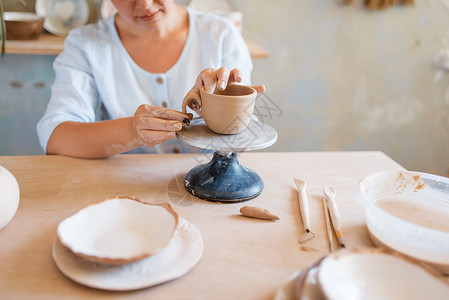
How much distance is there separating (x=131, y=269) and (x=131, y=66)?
0.94 meters

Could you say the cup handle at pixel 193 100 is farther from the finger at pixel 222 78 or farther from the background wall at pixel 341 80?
the background wall at pixel 341 80

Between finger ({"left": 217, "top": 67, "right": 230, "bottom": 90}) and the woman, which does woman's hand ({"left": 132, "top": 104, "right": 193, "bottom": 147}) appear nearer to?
finger ({"left": 217, "top": 67, "right": 230, "bottom": 90})

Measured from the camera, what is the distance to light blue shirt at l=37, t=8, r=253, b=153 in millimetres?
1394

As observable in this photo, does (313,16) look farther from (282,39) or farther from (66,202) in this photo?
(66,202)

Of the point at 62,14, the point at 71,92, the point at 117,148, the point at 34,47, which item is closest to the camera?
the point at 117,148

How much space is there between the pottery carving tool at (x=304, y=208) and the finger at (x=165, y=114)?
33cm

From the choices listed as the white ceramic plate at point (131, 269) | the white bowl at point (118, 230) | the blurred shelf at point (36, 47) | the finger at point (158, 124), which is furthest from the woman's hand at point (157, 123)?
the blurred shelf at point (36, 47)

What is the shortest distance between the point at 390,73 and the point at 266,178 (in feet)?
5.48

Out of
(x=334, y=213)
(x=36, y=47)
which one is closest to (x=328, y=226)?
(x=334, y=213)

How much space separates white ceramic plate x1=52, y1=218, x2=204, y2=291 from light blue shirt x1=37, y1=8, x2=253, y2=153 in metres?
0.74

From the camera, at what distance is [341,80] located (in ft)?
7.72

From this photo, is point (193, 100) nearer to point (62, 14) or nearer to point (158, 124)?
point (158, 124)

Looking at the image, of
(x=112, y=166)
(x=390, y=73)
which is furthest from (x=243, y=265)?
(x=390, y=73)

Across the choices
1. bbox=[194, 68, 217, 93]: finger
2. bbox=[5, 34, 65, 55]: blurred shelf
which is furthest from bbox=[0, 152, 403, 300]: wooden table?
bbox=[5, 34, 65, 55]: blurred shelf
